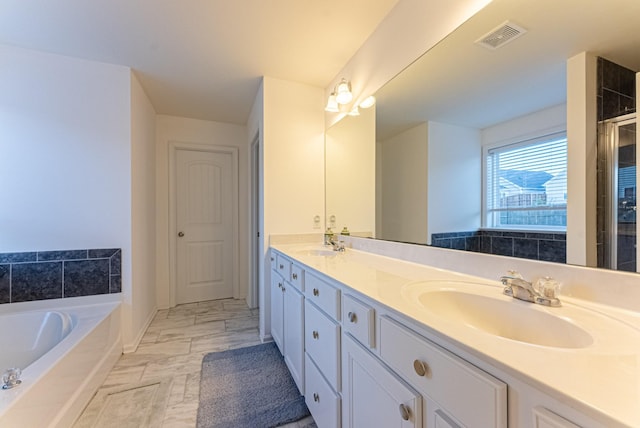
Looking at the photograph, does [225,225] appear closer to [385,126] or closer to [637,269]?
[385,126]

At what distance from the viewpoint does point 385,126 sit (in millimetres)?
1722

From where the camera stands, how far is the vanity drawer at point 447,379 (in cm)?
47

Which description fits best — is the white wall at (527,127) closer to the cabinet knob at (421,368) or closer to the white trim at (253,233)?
the cabinet knob at (421,368)

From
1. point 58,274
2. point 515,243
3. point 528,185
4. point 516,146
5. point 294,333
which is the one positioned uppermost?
point 516,146

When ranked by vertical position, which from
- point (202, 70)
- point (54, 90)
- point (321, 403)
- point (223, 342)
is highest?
point (202, 70)

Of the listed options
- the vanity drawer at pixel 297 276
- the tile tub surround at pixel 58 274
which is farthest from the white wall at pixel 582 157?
the tile tub surround at pixel 58 274

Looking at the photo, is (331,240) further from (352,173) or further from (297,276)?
(297,276)

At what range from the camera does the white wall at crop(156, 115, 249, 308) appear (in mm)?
3076

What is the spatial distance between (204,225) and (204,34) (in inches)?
87.6

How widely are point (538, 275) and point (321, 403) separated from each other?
3.39 ft

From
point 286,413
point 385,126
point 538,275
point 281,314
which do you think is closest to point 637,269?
point 538,275

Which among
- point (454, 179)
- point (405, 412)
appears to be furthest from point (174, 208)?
point (405, 412)

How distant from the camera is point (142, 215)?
2.44 metres

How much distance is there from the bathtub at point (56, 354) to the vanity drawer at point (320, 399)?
114 cm
